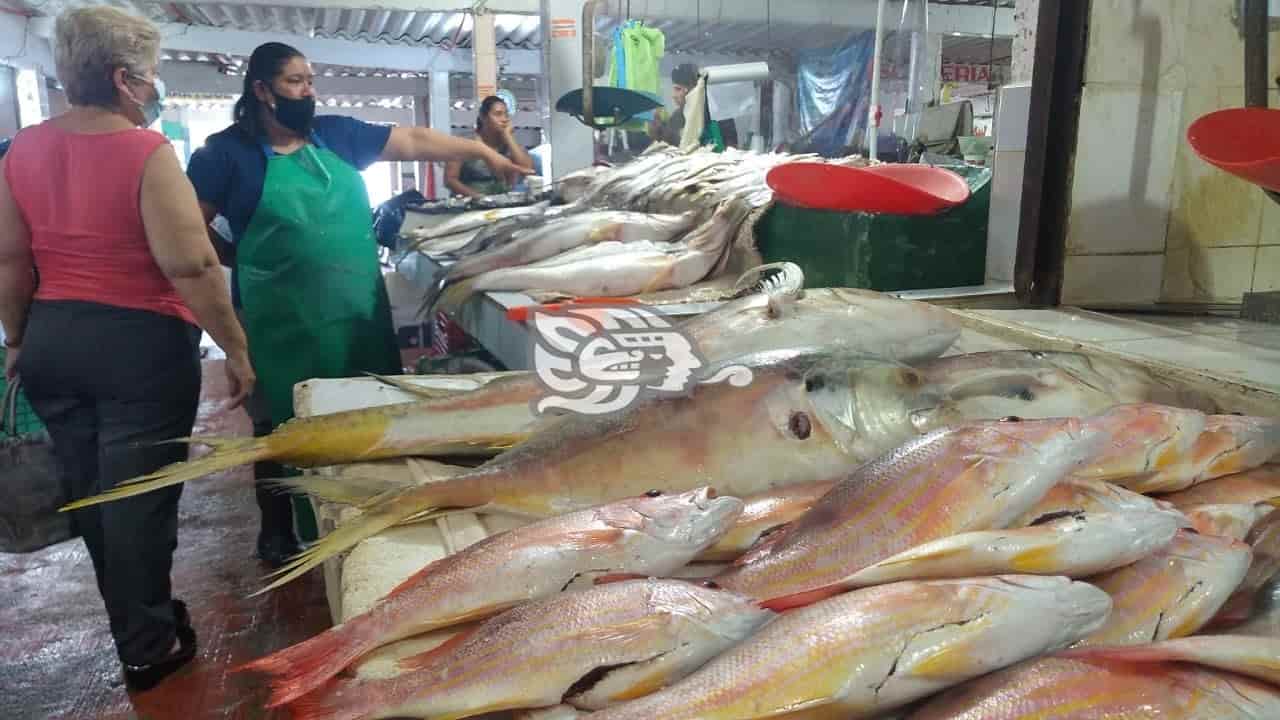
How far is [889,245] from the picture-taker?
3.38m

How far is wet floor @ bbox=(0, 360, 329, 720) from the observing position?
3164mm

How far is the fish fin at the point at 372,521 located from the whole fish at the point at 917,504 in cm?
62

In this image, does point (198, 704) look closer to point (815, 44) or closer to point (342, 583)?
point (342, 583)

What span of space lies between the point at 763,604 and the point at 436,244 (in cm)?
408

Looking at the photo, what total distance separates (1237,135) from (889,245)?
113 cm

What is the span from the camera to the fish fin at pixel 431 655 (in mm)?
1199

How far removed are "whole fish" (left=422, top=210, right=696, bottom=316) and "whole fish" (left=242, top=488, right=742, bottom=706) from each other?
272 centimetres

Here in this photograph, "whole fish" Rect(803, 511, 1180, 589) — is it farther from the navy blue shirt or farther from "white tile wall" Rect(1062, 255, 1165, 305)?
the navy blue shirt

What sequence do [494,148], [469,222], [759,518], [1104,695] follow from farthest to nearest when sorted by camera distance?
[494,148] → [469,222] → [759,518] → [1104,695]

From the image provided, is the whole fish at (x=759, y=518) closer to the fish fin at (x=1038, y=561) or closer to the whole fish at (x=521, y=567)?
the whole fish at (x=521, y=567)

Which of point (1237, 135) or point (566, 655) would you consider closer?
point (566, 655)

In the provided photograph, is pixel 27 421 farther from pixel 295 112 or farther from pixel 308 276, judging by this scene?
pixel 295 112

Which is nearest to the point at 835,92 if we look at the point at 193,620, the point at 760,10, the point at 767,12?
the point at 767,12

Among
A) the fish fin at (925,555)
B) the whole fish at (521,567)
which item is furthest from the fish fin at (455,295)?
the fish fin at (925,555)
